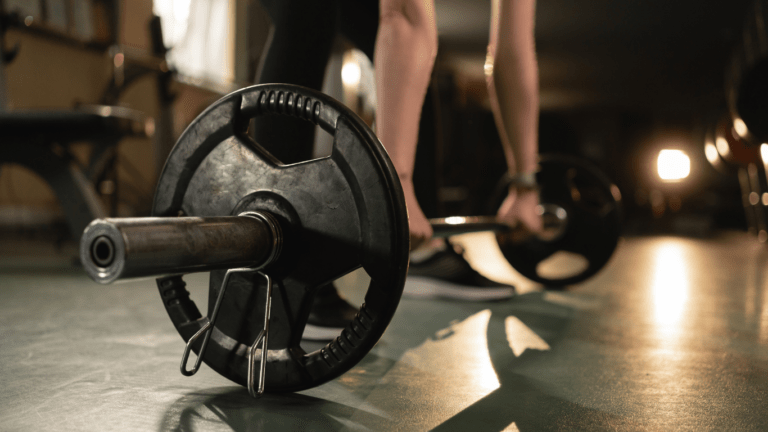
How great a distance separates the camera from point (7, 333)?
0.85 m

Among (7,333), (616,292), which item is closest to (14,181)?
(7,333)

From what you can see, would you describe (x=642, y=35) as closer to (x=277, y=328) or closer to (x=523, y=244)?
(x=523, y=244)

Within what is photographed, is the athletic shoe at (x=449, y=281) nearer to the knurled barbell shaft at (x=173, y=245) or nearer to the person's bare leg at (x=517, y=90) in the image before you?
the person's bare leg at (x=517, y=90)

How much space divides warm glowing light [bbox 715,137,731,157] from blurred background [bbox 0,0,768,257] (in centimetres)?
1

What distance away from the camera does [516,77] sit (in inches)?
44.9

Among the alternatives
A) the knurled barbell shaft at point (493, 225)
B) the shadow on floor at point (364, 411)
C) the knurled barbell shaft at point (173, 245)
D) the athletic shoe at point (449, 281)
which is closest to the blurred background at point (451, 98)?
the athletic shoe at point (449, 281)

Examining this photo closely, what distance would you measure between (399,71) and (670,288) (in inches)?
42.9

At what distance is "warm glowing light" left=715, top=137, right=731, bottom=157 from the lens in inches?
128

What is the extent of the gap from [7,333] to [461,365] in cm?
69

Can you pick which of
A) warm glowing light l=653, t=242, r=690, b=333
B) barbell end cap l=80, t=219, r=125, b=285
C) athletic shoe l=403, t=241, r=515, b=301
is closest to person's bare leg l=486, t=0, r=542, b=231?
athletic shoe l=403, t=241, r=515, b=301

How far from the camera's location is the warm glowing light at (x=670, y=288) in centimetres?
107

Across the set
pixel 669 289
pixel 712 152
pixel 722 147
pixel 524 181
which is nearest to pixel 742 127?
pixel 669 289

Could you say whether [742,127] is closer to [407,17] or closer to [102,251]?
[407,17]

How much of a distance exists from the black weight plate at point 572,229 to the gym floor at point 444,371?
0.52 feet
